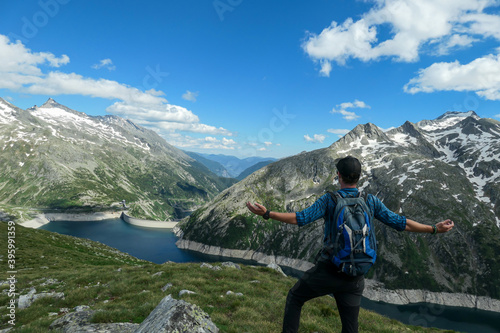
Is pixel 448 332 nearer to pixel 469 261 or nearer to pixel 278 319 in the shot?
pixel 278 319

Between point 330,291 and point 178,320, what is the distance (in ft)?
15.2

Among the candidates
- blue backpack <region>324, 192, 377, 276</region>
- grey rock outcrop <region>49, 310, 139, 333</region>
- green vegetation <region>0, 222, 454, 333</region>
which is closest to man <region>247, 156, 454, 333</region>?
blue backpack <region>324, 192, 377, 276</region>

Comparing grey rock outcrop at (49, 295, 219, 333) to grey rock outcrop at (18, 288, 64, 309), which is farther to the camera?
grey rock outcrop at (18, 288, 64, 309)

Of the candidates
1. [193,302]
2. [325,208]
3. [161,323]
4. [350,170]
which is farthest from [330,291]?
[193,302]

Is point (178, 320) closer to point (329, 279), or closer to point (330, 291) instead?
point (330, 291)

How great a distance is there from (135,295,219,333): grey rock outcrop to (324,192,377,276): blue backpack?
494cm

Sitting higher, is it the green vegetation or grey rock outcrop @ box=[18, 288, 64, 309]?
the green vegetation

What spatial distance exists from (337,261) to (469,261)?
225 metres

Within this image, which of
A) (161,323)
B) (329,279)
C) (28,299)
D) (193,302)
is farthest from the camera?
(28,299)

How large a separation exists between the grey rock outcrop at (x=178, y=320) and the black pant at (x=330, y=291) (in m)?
3.17

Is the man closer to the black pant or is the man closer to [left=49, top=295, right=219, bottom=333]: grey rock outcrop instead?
the black pant

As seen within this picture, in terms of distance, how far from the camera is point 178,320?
714cm

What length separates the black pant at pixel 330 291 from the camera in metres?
5.42

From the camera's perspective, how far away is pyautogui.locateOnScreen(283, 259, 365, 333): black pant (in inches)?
213
